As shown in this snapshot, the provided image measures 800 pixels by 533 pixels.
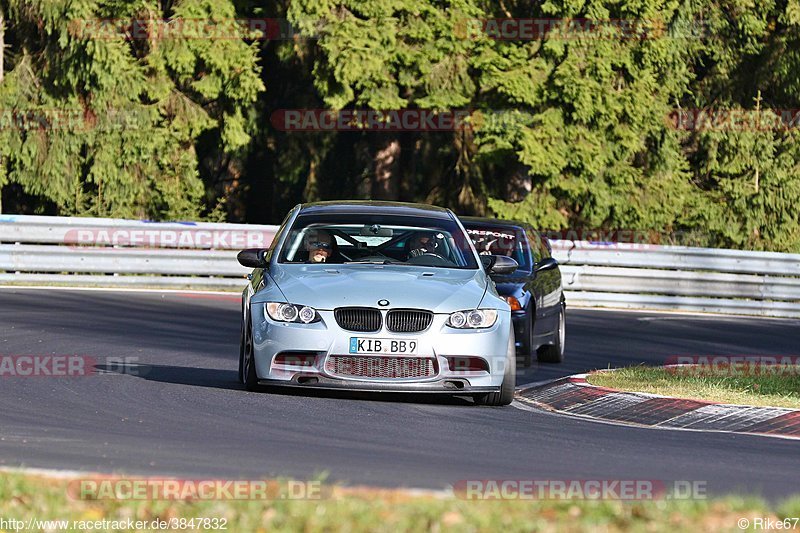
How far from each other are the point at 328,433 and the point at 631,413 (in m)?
3.34

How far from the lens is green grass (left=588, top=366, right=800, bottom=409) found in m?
13.1

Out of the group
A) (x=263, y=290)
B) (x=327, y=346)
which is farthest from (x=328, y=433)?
(x=263, y=290)

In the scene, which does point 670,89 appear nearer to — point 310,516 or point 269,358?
point 269,358

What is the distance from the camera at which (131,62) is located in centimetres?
3328

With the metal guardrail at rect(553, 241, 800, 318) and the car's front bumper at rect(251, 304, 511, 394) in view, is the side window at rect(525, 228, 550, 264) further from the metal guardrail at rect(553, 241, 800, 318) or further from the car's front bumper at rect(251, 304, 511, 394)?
the metal guardrail at rect(553, 241, 800, 318)

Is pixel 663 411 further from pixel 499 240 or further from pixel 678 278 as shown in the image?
pixel 678 278

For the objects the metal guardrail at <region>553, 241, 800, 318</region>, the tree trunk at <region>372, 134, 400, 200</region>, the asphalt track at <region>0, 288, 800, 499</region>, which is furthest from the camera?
the tree trunk at <region>372, 134, 400, 200</region>

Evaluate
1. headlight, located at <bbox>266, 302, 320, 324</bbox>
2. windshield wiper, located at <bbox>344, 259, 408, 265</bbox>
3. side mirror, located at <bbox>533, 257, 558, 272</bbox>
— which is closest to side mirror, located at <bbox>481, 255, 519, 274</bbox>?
windshield wiper, located at <bbox>344, 259, 408, 265</bbox>

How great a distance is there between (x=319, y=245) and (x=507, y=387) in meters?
1.97

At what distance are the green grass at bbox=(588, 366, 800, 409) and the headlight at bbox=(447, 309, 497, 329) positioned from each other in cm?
195

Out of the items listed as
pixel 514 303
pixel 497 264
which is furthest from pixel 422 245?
pixel 514 303

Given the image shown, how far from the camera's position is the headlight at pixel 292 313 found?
1168 centimetres

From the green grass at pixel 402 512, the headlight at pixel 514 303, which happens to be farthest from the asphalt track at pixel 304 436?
the green grass at pixel 402 512

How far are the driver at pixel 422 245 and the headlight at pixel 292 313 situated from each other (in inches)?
63.4
